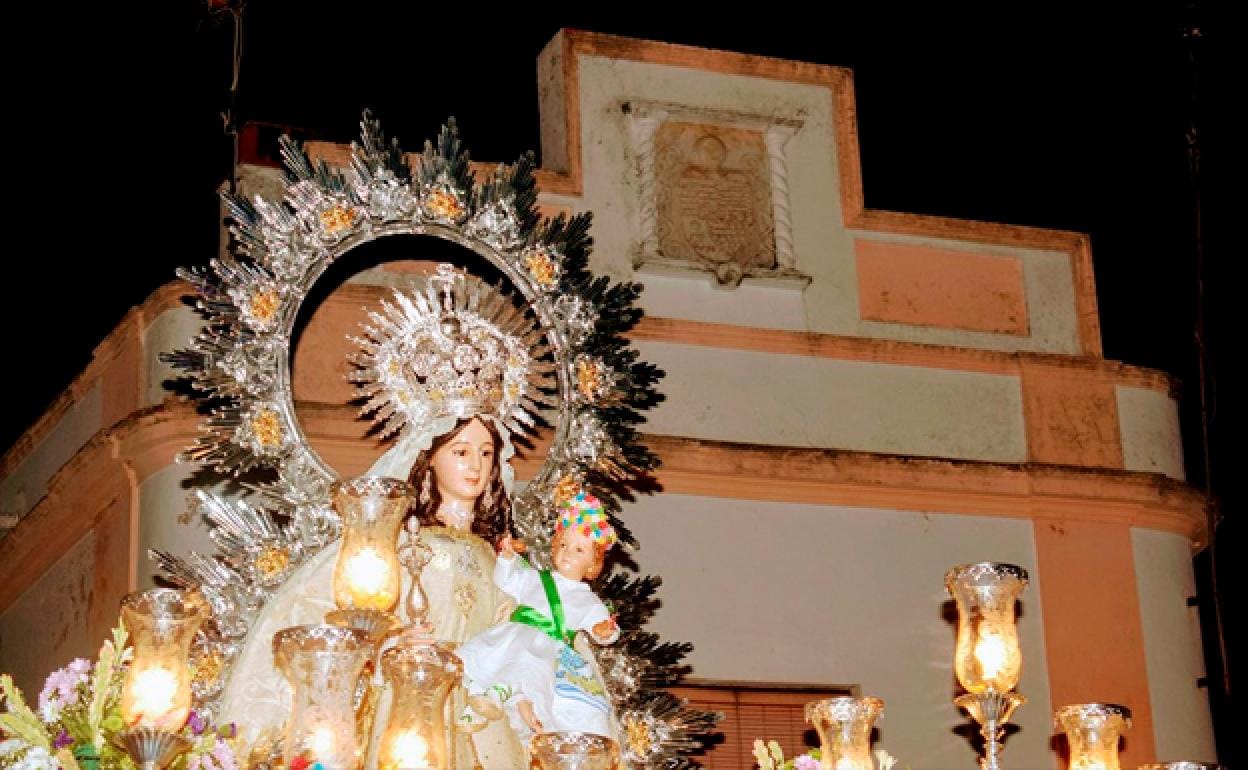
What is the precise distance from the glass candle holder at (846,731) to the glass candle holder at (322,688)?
4.96 feet

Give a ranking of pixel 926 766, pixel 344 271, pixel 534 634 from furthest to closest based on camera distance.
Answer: pixel 926 766 → pixel 344 271 → pixel 534 634

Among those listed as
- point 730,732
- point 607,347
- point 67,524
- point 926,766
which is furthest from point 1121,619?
point 67,524

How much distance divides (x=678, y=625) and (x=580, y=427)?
2.15m

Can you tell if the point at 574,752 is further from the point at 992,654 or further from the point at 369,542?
the point at 992,654

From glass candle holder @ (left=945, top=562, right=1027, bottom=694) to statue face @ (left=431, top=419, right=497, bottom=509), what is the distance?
1474 millimetres

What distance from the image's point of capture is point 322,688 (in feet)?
19.9

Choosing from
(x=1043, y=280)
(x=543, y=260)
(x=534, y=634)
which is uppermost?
(x=1043, y=280)

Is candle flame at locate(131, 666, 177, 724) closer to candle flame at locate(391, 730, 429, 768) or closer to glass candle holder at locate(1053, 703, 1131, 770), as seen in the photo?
candle flame at locate(391, 730, 429, 768)

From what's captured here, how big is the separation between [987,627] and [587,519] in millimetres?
1248

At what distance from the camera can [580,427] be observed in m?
7.80

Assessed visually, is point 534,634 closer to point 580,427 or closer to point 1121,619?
point 580,427

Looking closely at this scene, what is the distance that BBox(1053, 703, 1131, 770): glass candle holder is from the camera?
274 inches

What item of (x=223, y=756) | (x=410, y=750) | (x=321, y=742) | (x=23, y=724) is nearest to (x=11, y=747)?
(x=23, y=724)

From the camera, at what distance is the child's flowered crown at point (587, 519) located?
24.1 feet
